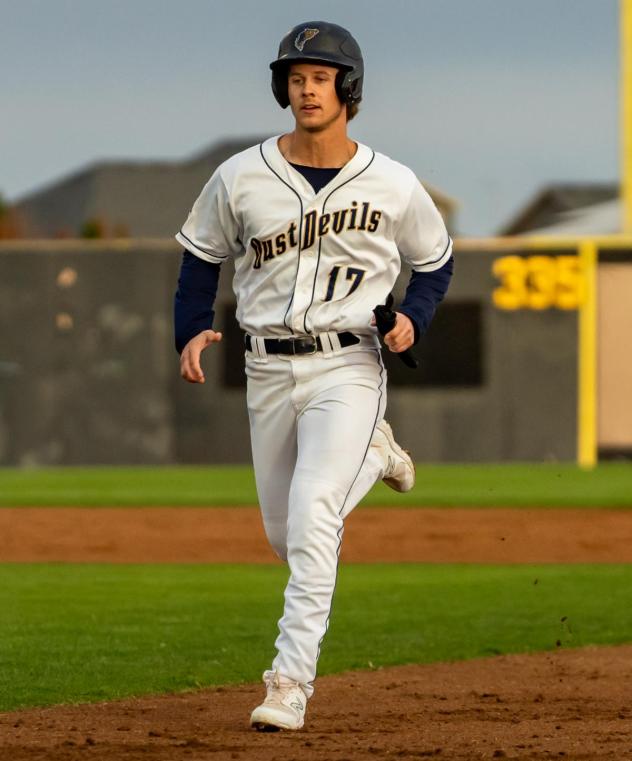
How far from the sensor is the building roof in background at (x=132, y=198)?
59.2m

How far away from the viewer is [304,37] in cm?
518

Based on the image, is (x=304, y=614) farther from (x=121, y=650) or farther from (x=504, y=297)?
(x=504, y=297)

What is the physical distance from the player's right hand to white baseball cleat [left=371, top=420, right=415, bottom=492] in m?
0.62

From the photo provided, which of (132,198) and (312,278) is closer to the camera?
(312,278)

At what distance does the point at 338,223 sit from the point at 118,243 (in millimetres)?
19926

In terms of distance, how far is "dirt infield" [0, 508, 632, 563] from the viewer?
12.1m

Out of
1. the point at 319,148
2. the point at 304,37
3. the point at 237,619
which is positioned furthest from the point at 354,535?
the point at 304,37

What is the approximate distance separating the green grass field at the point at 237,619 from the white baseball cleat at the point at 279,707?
4.26 ft

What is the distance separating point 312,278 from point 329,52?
69cm

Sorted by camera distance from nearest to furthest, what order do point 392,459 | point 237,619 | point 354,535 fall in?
point 392,459
point 237,619
point 354,535

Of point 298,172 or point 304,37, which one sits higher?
point 304,37

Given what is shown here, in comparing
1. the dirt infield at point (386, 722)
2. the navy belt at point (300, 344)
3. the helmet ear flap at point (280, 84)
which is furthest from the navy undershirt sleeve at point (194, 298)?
the dirt infield at point (386, 722)

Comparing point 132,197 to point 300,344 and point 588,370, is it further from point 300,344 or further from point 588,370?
point 300,344

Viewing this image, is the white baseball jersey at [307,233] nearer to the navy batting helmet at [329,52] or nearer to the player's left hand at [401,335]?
the player's left hand at [401,335]
